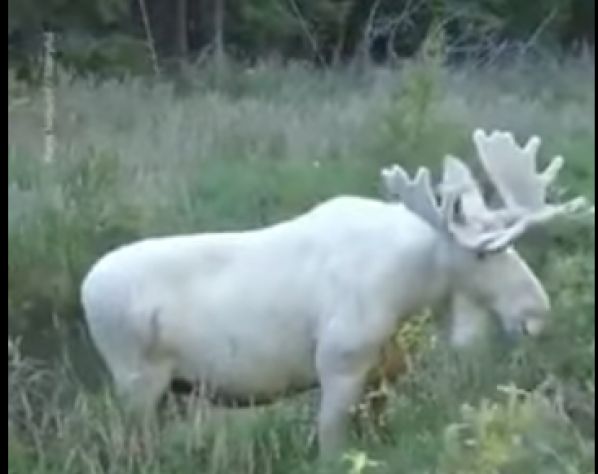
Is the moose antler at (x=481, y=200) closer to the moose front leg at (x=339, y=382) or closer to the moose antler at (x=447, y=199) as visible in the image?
the moose antler at (x=447, y=199)

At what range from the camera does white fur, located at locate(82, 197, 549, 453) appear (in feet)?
20.6

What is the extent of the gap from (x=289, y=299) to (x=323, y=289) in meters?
0.10

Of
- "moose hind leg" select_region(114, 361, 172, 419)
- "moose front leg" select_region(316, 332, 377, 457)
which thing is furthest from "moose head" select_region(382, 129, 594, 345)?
"moose hind leg" select_region(114, 361, 172, 419)

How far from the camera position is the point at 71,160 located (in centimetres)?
1089

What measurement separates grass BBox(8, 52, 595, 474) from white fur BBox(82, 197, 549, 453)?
4.7 inches

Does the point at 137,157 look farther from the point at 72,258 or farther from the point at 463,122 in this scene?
the point at 72,258

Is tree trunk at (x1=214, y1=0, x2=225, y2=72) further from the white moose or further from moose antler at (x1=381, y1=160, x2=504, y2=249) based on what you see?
moose antler at (x1=381, y1=160, x2=504, y2=249)

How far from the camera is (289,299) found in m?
6.42

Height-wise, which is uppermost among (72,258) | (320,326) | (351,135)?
(320,326)

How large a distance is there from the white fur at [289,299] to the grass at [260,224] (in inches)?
4.7

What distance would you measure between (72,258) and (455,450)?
3.27m

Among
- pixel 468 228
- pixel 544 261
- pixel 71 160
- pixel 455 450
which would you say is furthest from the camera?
pixel 71 160

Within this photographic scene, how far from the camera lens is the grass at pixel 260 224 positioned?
19.8 feet

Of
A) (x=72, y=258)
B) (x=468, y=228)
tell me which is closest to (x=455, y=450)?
(x=468, y=228)
